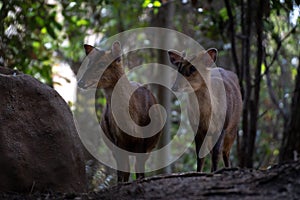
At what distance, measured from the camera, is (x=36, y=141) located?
18.0ft

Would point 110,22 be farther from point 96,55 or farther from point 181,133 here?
point 96,55

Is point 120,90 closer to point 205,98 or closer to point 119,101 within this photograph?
point 119,101

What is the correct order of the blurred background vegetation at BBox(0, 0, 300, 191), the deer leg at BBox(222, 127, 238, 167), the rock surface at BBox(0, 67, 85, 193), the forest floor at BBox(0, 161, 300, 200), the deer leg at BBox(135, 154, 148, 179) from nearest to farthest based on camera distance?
the forest floor at BBox(0, 161, 300, 200) → the rock surface at BBox(0, 67, 85, 193) → the deer leg at BBox(135, 154, 148, 179) → the deer leg at BBox(222, 127, 238, 167) → the blurred background vegetation at BBox(0, 0, 300, 191)

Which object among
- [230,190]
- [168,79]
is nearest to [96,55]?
[230,190]

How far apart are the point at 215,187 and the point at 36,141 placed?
182cm

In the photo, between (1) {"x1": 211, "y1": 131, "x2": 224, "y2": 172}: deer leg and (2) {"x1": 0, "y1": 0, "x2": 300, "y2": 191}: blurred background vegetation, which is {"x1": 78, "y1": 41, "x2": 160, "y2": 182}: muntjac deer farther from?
(2) {"x1": 0, "y1": 0, "x2": 300, "y2": 191}: blurred background vegetation

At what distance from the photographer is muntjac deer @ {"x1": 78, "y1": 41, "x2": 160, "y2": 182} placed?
6.85 meters

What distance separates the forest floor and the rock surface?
20 centimetres

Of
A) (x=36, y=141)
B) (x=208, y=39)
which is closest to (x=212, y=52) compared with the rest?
(x=36, y=141)

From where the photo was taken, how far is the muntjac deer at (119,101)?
6.85 meters

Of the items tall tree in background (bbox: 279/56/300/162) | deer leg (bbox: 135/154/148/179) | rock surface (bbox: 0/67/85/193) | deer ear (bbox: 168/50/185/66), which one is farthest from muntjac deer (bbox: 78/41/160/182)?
tall tree in background (bbox: 279/56/300/162)

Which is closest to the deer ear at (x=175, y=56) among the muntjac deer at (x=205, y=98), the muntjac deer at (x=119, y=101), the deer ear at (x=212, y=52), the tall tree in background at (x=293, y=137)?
the muntjac deer at (x=205, y=98)

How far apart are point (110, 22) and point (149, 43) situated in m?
1.30

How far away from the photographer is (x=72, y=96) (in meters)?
15.3
